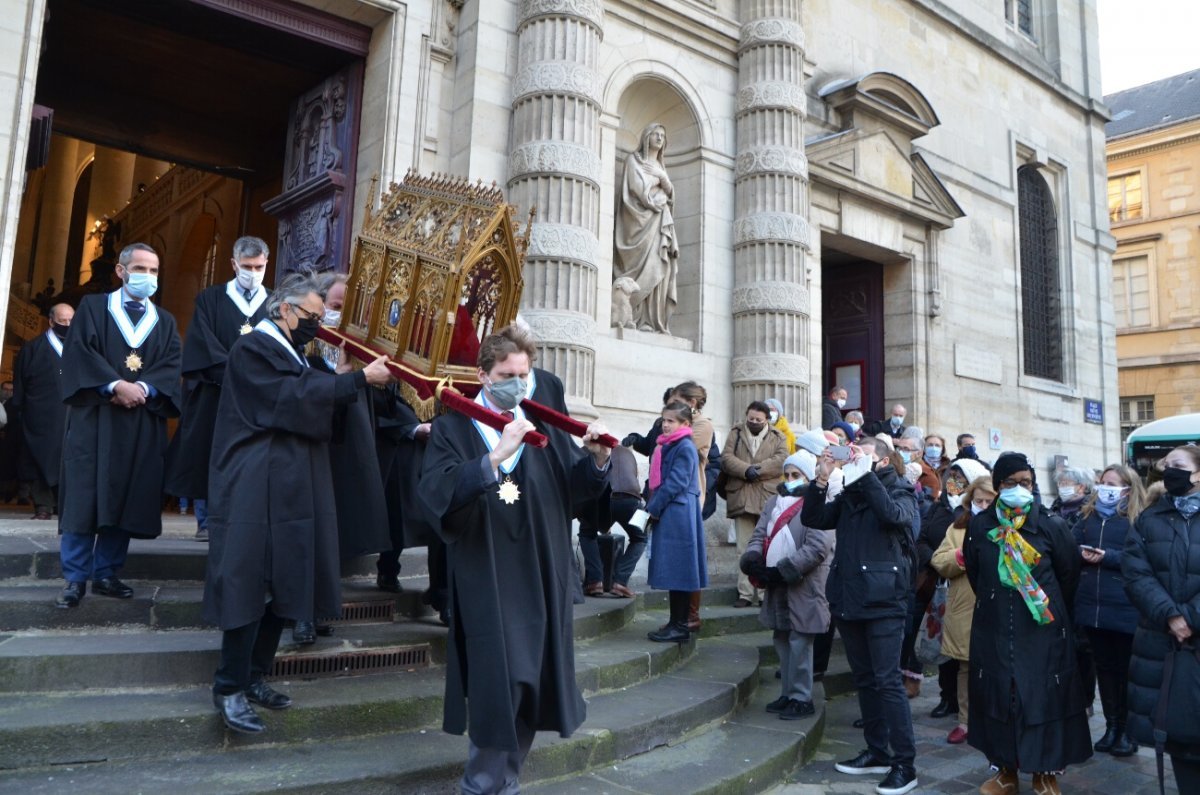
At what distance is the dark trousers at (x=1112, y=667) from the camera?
5.89 metres

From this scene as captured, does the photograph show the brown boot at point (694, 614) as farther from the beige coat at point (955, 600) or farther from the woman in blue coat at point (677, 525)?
the beige coat at point (955, 600)

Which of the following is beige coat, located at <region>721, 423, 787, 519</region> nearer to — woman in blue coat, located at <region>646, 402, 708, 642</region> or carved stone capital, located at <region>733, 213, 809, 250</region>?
woman in blue coat, located at <region>646, 402, 708, 642</region>

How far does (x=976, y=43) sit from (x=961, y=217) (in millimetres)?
3562

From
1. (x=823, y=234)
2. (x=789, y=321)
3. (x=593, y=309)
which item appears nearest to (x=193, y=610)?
(x=593, y=309)

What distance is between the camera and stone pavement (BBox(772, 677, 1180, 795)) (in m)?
4.95

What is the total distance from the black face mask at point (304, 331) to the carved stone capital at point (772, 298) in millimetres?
8101

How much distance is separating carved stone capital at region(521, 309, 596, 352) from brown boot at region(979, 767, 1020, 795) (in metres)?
5.57

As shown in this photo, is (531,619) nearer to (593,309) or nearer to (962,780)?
(962,780)

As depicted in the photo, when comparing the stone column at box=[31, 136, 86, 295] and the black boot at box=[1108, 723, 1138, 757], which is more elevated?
the stone column at box=[31, 136, 86, 295]

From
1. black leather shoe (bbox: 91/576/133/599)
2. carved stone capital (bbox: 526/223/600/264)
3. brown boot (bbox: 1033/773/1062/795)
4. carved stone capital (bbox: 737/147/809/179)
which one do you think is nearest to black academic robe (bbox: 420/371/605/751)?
black leather shoe (bbox: 91/576/133/599)

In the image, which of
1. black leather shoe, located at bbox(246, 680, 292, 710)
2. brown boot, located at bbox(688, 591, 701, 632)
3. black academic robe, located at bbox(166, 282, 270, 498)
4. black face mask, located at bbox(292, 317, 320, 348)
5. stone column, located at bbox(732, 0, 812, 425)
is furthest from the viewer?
stone column, located at bbox(732, 0, 812, 425)

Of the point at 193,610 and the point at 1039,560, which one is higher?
the point at 1039,560

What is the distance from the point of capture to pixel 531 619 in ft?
11.2

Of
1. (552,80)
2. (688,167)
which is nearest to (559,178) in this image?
(552,80)
